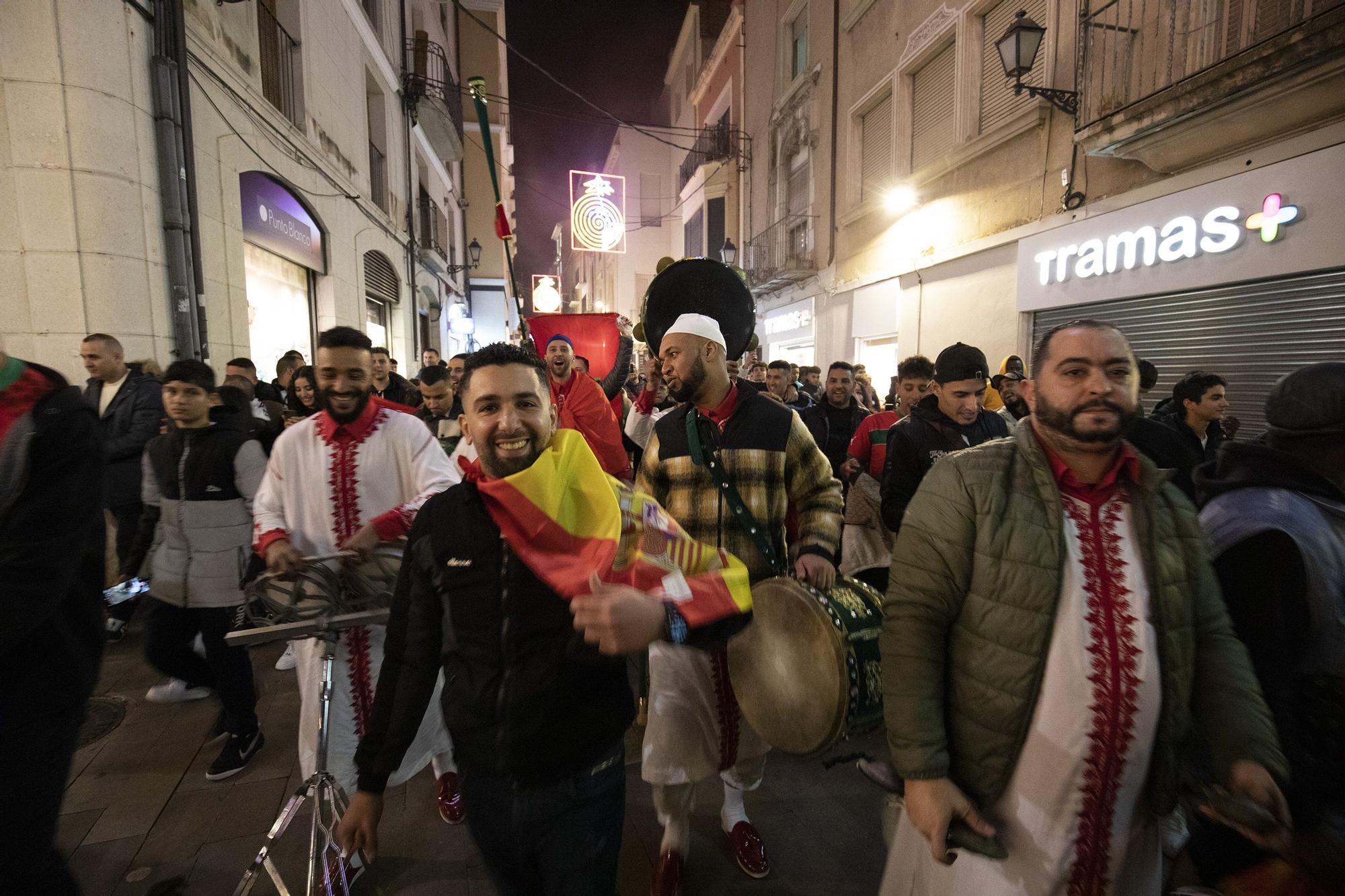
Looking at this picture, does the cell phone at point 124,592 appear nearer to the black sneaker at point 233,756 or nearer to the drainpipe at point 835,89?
the black sneaker at point 233,756

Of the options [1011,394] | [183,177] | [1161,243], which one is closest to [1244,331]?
[1161,243]

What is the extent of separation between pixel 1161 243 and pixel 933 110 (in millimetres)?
6304

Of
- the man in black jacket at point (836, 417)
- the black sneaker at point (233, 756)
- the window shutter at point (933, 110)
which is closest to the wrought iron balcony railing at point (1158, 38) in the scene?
the window shutter at point (933, 110)

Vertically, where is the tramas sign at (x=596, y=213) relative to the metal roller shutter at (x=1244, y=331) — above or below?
above

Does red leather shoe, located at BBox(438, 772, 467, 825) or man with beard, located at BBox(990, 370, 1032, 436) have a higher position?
man with beard, located at BBox(990, 370, 1032, 436)

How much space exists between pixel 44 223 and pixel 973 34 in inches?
501

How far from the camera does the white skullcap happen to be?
295 cm

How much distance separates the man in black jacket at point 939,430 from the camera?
11.5 feet

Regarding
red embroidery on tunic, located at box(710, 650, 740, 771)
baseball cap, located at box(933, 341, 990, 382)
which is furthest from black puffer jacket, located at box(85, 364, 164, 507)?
baseball cap, located at box(933, 341, 990, 382)

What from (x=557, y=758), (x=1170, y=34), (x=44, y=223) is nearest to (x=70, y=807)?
(x=557, y=758)

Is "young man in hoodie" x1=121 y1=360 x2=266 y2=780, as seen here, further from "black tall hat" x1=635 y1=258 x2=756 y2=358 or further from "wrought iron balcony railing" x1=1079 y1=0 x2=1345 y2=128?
"wrought iron balcony railing" x1=1079 y1=0 x2=1345 y2=128

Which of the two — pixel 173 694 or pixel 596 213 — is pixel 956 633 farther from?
pixel 596 213

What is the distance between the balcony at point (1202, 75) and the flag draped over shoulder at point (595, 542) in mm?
7473

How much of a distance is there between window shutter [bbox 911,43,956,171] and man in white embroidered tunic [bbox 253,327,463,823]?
11.8 metres
